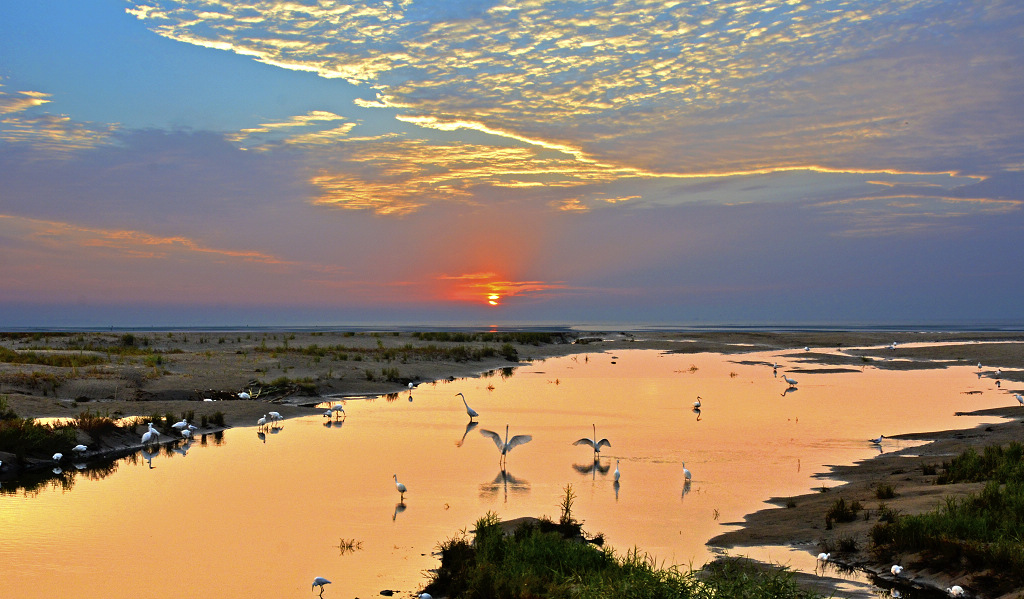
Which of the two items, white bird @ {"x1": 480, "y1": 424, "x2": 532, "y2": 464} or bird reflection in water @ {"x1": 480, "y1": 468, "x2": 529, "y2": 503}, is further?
white bird @ {"x1": 480, "y1": 424, "x2": 532, "y2": 464}

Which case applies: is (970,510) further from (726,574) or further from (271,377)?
(271,377)

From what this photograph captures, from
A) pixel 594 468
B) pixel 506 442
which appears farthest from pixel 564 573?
pixel 506 442

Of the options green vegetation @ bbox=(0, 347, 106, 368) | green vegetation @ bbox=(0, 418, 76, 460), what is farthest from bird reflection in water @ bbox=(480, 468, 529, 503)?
green vegetation @ bbox=(0, 347, 106, 368)

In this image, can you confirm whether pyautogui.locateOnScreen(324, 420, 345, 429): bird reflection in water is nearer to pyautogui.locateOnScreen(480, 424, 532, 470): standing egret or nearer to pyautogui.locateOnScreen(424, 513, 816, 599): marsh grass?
pyautogui.locateOnScreen(480, 424, 532, 470): standing egret

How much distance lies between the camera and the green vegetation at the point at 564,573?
7.02 meters

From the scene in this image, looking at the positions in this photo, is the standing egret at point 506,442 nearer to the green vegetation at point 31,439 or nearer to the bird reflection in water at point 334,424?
the bird reflection in water at point 334,424

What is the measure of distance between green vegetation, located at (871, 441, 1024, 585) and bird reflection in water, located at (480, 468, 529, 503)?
6071mm

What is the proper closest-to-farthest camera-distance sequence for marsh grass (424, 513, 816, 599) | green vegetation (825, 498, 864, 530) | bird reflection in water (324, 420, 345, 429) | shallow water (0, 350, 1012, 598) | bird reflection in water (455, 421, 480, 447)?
marsh grass (424, 513, 816, 599), shallow water (0, 350, 1012, 598), green vegetation (825, 498, 864, 530), bird reflection in water (455, 421, 480, 447), bird reflection in water (324, 420, 345, 429)

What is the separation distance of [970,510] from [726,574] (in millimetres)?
4108

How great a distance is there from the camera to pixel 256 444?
18906mm

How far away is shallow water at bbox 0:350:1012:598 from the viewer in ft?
32.0

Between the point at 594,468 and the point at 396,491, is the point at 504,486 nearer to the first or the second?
the point at 396,491

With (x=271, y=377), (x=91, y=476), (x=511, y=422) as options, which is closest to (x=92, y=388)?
(x=271, y=377)

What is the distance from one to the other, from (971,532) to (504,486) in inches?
301
